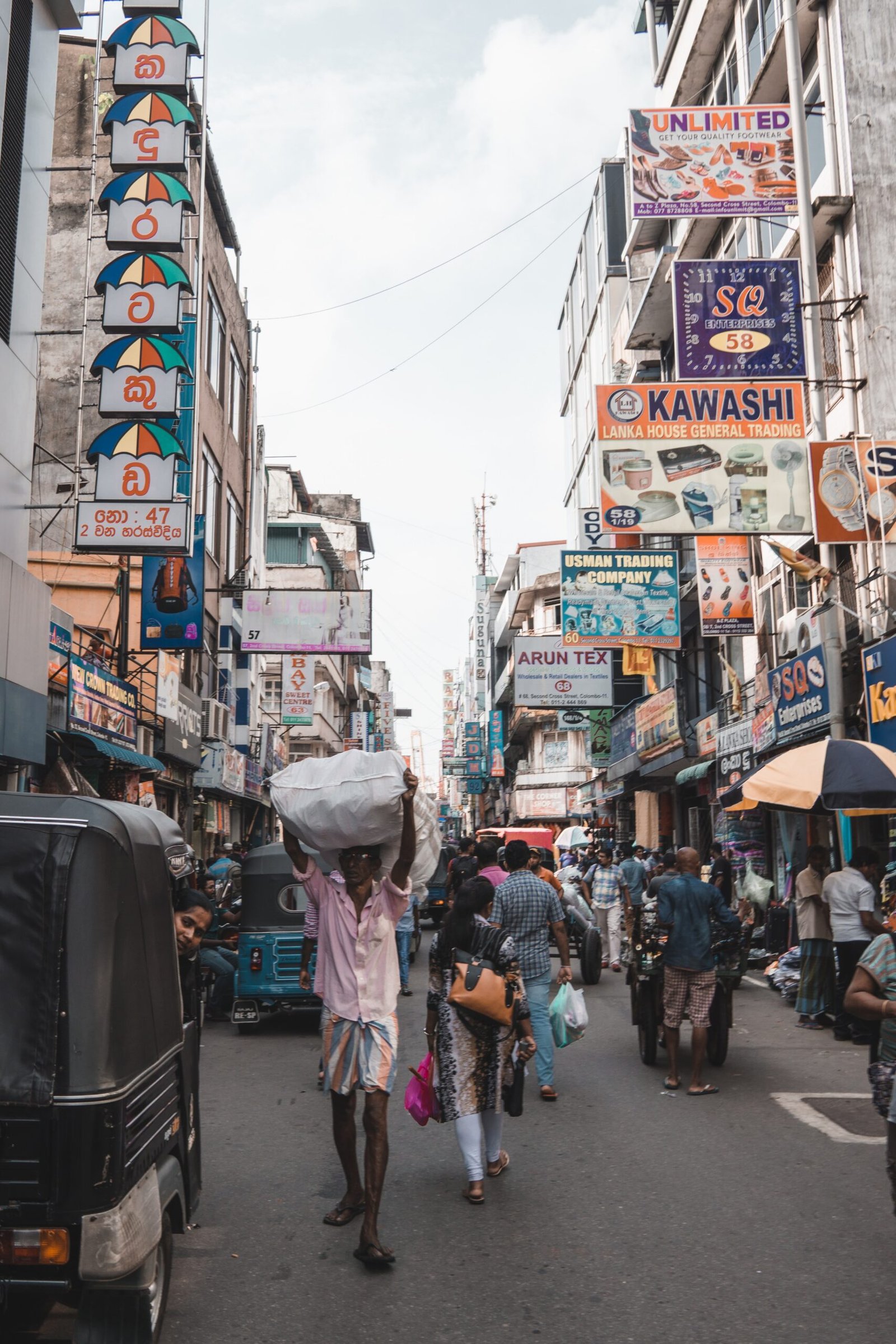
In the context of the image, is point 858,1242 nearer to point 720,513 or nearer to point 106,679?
point 720,513

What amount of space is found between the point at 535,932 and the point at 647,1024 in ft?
6.40

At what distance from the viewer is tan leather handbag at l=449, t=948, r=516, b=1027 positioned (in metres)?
6.28

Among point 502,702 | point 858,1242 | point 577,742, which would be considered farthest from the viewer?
point 502,702

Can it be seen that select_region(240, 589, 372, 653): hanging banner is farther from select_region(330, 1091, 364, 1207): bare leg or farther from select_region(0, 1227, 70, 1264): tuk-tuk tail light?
select_region(0, 1227, 70, 1264): tuk-tuk tail light

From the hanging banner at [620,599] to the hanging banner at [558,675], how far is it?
7966 millimetres

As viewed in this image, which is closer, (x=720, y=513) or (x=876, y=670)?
(x=876, y=670)

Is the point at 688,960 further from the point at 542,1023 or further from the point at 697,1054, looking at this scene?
the point at 542,1023

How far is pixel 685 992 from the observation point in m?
9.15

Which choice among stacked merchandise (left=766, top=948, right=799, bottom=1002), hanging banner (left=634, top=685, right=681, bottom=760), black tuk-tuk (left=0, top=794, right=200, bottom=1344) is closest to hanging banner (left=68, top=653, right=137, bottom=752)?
stacked merchandise (left=766, top=948, right=799, bottom=1002)

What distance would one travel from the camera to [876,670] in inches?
587

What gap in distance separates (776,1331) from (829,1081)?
5211mm

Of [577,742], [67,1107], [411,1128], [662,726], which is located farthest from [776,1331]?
[577,742]

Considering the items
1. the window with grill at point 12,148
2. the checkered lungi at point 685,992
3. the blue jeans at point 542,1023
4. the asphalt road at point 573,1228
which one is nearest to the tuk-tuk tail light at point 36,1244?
the asphalt road at point 573,1228

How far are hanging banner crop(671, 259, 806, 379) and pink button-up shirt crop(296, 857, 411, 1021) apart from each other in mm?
12228
